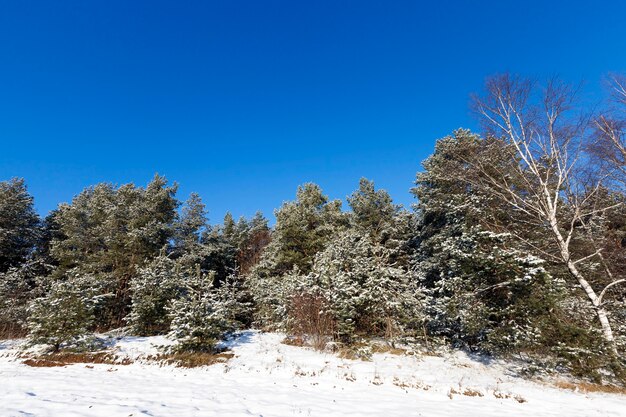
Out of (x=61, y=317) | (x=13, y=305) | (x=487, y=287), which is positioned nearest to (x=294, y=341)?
(x=487, y=287)

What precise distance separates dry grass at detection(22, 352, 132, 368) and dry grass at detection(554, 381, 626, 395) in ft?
45.5

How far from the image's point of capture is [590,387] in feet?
27.9

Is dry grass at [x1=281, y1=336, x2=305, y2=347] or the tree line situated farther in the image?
dry grass at [x1=281, y1=336, x2=305, y2=347]

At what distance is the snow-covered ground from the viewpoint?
595cm

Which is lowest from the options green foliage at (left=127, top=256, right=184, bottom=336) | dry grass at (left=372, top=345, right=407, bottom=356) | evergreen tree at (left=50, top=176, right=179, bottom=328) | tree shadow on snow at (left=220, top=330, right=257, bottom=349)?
tree shadow on snow at (left=220, top=330, right=257, bottom=349)

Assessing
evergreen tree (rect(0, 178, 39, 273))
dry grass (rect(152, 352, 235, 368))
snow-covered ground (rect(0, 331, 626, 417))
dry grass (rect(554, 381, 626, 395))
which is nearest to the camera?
snow-covered ground (rect(0, 331, 626, 417))

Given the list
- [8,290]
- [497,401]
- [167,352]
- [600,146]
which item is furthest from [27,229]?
[600,146]

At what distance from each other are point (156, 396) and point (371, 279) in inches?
363

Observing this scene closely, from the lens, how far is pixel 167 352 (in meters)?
11.5

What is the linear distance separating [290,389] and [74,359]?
8544 mm

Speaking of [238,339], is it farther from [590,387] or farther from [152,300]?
[590,387]

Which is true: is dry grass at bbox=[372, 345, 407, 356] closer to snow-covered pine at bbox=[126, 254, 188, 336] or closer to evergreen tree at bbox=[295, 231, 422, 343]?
evergreen tree at bbox=[295, 231, 422, 343]

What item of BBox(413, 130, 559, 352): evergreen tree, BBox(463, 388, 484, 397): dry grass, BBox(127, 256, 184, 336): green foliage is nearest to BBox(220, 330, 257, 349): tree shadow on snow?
BBox(127, 256, 184, 336): green foliage

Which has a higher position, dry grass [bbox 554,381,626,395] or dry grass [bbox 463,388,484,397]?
dry grass [bbox 554,381,626,395]
